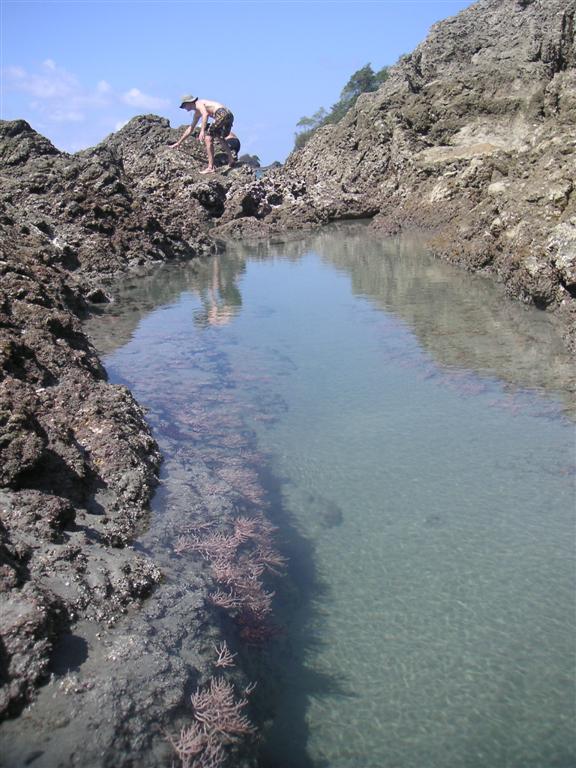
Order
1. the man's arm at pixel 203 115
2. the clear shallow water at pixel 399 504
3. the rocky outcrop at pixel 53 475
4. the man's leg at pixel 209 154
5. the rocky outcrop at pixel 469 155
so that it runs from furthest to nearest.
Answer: the man's leg at pixel 209 154, the man's arm at pixel 203 115, the rocky outcrop at pixel 469 155, the clear shallow water at pixel 399 504, the rocky outcrop at pixel 53 475

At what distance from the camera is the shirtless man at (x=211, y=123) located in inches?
1195

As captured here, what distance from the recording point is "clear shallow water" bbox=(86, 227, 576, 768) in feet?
12.2

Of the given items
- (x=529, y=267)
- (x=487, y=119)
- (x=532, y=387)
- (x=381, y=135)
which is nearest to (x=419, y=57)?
(x=381, y=135)

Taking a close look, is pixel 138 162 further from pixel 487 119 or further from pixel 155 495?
pixel 155 495

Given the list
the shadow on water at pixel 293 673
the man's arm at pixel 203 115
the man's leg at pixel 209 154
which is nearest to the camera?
the shadow on water at pixel 293 673

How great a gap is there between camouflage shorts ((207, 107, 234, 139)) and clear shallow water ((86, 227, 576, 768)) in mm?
23141

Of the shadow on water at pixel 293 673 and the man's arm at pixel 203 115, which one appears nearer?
the shadow on water at pixel 293 673

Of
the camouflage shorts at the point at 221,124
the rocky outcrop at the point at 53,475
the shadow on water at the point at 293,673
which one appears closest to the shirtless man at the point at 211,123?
the camouflage shorts at the point at 221,124

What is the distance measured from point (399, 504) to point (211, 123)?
31650mm

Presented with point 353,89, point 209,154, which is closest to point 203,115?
point 209,154

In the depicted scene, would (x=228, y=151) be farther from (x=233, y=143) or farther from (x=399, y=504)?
(x=399, y=504)

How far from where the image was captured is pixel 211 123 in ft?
110

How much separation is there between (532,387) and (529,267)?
4.81 m

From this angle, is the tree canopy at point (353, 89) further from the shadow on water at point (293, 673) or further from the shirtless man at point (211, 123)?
the shadow on water at point (293, 673)
